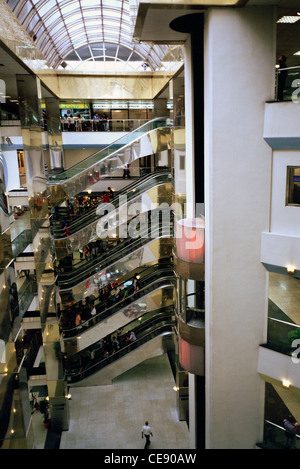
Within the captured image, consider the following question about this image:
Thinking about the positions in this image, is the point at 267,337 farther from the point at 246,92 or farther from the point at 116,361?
the point at 116,361

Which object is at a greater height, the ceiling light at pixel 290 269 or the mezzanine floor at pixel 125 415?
the ceiling light at pixel 290 269

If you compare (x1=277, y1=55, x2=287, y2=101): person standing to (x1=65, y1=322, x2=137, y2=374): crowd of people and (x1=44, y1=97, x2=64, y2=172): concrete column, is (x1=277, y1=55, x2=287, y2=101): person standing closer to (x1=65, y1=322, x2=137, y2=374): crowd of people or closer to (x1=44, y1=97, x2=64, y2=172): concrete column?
(x1=65, y1=322, x2=137, y2=374): crowd of people

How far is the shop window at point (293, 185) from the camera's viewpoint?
8.45 meters

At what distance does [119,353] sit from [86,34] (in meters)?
20.1

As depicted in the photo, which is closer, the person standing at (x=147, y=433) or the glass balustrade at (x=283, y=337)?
the glass balustrade at (x=283, y=337)

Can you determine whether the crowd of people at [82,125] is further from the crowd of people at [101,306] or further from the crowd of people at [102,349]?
the crowd of people at [102,349]

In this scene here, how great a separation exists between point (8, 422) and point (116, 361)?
796cm

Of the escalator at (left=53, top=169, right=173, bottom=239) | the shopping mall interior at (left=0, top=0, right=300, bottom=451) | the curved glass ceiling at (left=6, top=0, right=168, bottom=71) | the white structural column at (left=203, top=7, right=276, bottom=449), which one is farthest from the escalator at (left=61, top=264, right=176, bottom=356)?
the curved glass ceiling at (left=6, top=0, right=168, bottom=71)

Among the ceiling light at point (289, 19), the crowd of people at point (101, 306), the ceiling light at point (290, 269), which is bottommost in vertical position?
the crowd of people at point (101, 306)

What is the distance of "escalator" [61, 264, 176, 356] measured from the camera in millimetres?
19781

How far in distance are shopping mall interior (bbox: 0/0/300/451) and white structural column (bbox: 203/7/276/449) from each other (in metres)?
0.03

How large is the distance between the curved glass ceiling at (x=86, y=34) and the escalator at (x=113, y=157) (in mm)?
4561

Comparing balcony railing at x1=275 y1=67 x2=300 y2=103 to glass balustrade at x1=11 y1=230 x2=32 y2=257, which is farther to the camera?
glass balustrade at x1=11 y1=230 x2=32 y2=257

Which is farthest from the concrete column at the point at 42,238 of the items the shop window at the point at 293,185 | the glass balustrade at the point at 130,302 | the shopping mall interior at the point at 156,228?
the shop window at the point at 293,185
